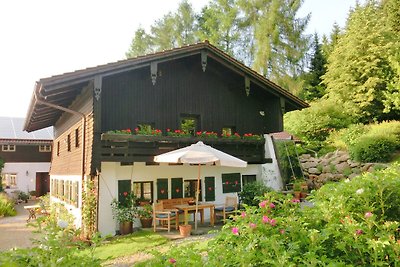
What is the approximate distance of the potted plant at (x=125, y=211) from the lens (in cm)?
1109

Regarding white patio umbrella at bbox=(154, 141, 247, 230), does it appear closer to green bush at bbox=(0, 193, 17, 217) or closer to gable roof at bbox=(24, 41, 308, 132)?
gable roof at bbox=(24, 41, 308, 132)

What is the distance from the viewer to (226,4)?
2989cm

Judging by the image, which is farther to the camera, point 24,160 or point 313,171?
point 24,160

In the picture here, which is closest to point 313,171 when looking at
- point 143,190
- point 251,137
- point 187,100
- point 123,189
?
point 251,137

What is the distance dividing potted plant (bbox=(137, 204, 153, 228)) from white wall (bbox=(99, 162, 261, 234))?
30.8 inches

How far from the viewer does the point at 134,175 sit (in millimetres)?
12062

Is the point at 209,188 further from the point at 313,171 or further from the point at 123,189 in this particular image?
the point at 313,171

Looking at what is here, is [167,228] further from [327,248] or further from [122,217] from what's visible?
[327,248]

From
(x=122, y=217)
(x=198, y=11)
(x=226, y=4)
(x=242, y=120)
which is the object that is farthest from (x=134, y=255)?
(x=198, y=11)

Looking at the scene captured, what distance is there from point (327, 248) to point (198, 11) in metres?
32.0

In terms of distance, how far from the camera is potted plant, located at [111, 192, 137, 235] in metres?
11.1

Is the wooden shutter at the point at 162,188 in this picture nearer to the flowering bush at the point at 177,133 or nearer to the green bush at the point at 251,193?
the flowering bush at the point at 177,133

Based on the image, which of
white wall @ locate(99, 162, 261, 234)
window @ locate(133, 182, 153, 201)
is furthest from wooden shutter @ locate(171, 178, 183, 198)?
window @ locate(133, 182, 153, 201)

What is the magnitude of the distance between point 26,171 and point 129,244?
22.8 m
